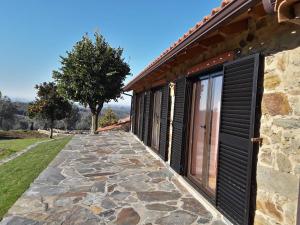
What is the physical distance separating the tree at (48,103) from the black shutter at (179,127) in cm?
1951

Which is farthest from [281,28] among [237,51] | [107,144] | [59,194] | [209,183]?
[107,144]

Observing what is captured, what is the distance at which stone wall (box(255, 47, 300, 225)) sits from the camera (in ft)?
9.39

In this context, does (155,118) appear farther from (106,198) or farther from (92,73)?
(92,73)

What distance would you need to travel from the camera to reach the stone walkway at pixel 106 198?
4.25 meters

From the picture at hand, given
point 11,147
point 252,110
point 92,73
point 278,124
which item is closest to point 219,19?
point 252,110

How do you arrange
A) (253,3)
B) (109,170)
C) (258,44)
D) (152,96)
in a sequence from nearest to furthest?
1. (253,3)
2. (258,44)
3. (109,170)
4. (152,96)

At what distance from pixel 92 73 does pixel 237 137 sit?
15377 millimetres


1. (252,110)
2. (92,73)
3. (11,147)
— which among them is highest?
(92,73)

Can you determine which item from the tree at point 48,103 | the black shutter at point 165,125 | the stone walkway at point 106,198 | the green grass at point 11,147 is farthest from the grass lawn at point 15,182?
the tree at point 48,103

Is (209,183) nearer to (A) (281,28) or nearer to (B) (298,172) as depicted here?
(B) (298,172)

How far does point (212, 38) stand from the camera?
457cm

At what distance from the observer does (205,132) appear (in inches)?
213

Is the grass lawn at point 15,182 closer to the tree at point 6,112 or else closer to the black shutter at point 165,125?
the black shutter at point 165,125

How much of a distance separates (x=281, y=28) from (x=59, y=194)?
14.3ft
